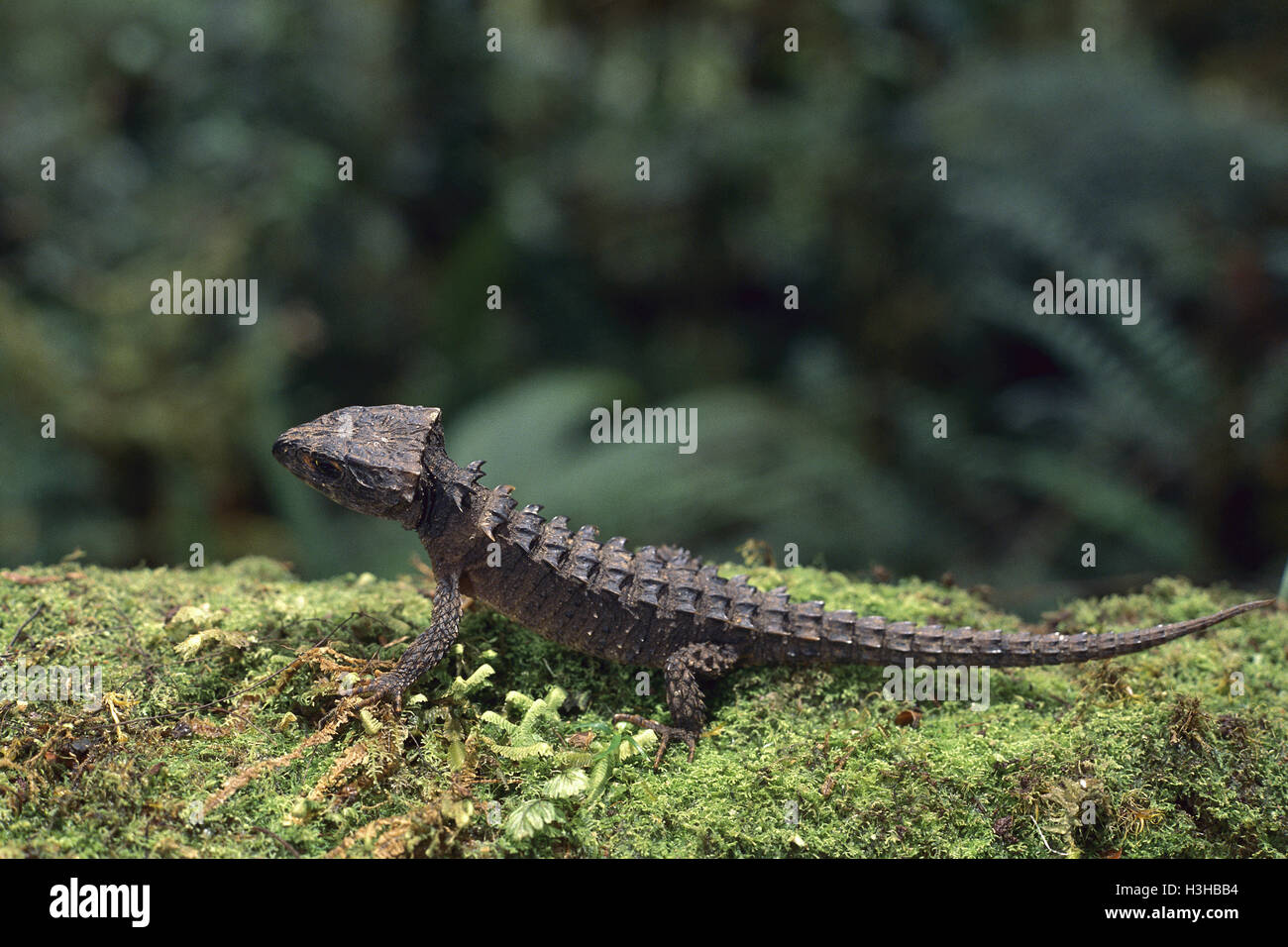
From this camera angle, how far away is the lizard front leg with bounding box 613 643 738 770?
4898mm

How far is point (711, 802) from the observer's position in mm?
4527

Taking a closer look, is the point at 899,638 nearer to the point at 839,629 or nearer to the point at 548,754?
the point at 839,629

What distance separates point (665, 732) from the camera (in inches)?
191

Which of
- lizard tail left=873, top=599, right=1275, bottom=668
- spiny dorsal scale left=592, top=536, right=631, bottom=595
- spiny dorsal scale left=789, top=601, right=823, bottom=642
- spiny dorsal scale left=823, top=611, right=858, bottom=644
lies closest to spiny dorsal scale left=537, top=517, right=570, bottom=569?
spiny dorsal scale left=592, top=536, right=631, bottom=595

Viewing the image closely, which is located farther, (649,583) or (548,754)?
(649,583)

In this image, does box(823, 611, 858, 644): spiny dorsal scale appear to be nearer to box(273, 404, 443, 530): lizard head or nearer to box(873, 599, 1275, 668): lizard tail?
box(873, 599, 1275, 668): lizard tail

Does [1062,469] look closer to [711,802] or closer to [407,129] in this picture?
[711,802]

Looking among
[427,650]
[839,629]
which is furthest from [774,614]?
[427,650]

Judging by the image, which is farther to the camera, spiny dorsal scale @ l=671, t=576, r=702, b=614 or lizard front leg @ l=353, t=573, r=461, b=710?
spiny dorsal scale @ l=671, t=576, r=702, b=614

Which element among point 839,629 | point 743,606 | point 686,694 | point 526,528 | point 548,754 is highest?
point 526,528

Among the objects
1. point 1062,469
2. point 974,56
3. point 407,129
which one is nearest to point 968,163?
point 974,56

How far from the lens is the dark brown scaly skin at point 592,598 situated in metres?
5.00

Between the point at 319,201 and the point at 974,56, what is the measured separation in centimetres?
809

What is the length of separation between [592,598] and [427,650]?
2.90 feet
